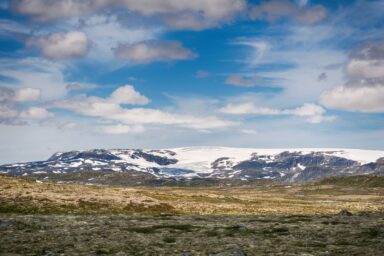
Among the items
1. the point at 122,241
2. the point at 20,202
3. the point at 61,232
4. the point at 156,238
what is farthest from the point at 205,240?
the point at 20,202

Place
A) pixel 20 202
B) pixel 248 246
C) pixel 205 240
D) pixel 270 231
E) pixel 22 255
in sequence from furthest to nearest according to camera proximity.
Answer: pixel 20 202
pixel 270 231
pixel 205 240
pixel 248 246
pixel 22 255

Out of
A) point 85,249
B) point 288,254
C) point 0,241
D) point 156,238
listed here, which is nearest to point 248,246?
point 288,254

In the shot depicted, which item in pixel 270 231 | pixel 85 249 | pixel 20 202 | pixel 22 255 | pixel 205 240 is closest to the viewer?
pixel 22 255

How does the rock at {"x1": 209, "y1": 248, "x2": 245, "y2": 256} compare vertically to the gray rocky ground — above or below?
above

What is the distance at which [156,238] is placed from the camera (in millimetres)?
31719

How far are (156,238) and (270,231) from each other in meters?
9.86

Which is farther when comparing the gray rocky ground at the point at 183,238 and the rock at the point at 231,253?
the gray rocky ground at the point at 183,238

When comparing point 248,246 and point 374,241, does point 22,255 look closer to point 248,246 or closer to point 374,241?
point 248,246

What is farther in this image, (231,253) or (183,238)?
(183,238)

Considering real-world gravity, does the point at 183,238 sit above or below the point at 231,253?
below

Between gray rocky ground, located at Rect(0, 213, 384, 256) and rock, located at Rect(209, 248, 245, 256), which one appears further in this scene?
gray rocky ground, located at Rect(0, 213, 384, 256)

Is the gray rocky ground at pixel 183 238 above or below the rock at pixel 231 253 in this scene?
below

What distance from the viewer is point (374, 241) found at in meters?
30.0

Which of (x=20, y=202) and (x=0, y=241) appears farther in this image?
(x=20, y=202)
